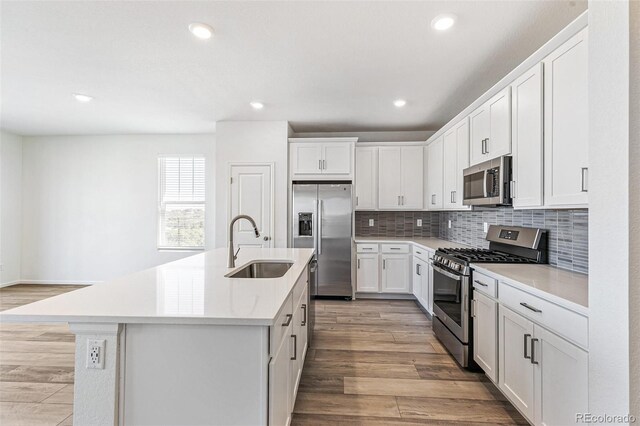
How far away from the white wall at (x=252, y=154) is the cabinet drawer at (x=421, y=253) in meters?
1.85

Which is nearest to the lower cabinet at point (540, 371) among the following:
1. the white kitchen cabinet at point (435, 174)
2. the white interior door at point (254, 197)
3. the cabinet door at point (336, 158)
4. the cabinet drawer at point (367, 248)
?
the white kitchen cabinet at point (435, 174)

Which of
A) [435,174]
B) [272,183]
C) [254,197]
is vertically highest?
[435,174]

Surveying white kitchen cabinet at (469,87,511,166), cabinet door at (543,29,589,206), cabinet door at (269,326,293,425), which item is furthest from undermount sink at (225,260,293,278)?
white kitchen cabinet at (469,87,511,166)

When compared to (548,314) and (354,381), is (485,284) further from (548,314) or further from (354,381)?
(354,381)

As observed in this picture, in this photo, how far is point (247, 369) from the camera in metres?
1.12

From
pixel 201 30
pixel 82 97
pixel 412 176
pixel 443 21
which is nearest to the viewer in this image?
pixel 443 21

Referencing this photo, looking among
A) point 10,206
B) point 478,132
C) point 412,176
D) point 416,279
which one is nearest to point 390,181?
point 412,176

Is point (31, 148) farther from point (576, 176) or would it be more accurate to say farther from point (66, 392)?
point (576, 176)

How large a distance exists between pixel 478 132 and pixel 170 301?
2.93m

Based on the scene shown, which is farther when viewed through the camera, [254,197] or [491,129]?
[254,197]

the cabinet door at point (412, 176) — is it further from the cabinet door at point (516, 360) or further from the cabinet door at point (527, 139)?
the cabinet door at point (516, 360)

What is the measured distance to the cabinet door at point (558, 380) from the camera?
1.28 m

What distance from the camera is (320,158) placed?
4.39 metres

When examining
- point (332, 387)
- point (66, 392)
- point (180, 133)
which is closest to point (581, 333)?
point (332, 387)
